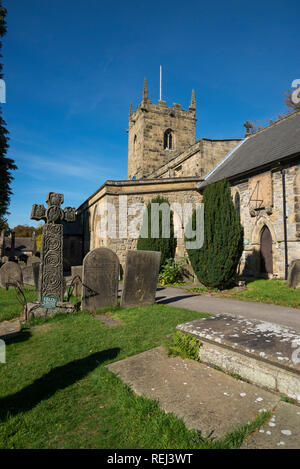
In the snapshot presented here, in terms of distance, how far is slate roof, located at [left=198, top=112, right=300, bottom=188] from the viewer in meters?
12.5

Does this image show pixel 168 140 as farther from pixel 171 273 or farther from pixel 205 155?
pixel 171 273

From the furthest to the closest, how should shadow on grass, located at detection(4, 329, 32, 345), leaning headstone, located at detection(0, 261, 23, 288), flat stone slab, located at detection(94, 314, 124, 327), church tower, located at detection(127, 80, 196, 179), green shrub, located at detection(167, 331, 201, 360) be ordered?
church tower, located at detection(127, 80, 196, 179) → leaning headstone, located at detection(0, 261, 23, 288) → flat stone slab, located at detection(94, 314, 124, 327) → shadow on grass, located at detection(4, 329, 32, 345) → green shrub, located at detection(167, 331, 201, 360)

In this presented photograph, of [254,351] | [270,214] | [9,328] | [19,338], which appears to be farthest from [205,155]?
[254,351]

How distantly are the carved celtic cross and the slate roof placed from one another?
32.3 feet

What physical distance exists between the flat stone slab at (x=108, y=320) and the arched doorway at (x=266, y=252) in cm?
968

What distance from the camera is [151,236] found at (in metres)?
12.8

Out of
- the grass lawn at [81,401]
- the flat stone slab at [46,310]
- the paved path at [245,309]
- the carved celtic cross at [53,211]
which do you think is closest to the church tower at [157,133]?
the paved path at [245,309]

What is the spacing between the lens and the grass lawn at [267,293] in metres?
7.71

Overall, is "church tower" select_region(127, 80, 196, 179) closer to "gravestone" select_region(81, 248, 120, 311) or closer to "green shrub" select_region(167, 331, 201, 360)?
"gravestone" select_region(81, 248, 120, 311)

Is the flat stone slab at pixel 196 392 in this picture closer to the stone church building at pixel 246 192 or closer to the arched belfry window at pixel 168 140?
the stone church building at pixel 246 192

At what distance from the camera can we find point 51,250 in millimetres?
6168

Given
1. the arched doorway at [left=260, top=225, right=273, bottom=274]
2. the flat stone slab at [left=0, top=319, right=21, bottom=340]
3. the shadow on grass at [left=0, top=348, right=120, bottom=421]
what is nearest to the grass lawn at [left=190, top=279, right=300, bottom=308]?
the arched doorway at [left=260, top=225, right=273, bottom=274]

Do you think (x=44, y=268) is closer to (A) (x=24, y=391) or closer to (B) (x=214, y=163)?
(A) (x=24, y=391)

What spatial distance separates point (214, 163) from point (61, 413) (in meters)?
17.9
